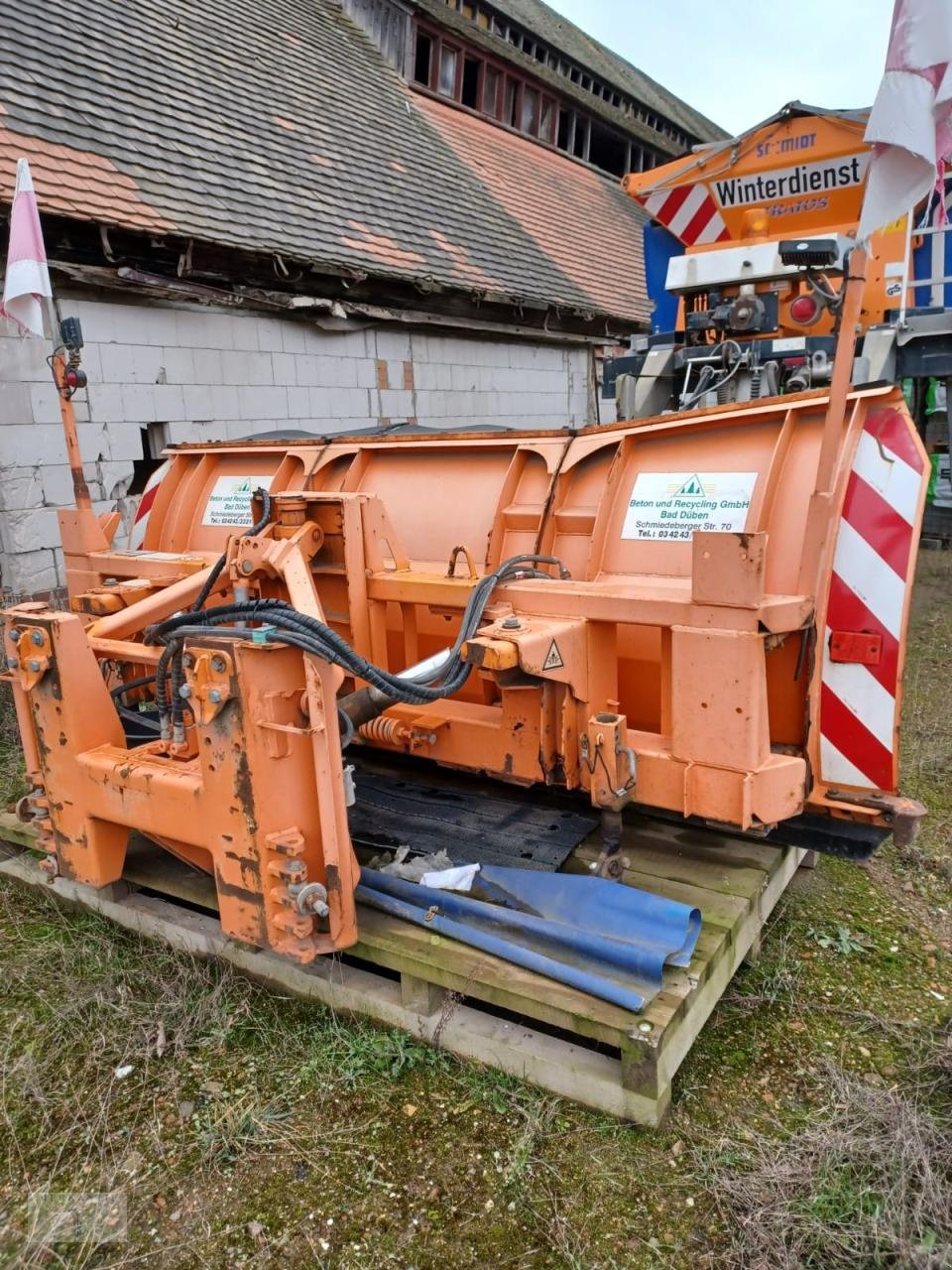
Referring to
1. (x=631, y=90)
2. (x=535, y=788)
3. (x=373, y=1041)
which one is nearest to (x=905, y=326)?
(x=535, y=788)

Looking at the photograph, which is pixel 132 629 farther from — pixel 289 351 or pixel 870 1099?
pixel 289 351

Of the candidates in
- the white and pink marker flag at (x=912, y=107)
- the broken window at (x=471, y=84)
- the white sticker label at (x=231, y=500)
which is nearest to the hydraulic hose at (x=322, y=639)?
the white sticker label at (x=231, y=500)

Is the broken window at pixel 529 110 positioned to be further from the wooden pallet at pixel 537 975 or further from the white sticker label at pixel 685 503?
the wooden pallet at pixel 537 975

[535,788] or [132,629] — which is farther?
[535,788]

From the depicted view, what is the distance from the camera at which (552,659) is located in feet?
8.45

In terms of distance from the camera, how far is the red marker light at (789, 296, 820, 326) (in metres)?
5.39

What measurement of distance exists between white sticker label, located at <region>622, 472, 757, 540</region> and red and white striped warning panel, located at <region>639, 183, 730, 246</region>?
14.5 feet

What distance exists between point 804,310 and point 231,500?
367 centimetres

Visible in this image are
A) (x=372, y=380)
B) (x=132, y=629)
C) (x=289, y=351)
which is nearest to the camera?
(x=132, y=629)

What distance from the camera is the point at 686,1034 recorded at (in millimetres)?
2354

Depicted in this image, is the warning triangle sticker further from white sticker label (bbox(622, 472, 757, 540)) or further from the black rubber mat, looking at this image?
the black rubber mat

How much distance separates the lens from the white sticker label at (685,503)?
2787 millimetres

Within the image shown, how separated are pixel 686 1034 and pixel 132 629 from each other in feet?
7.33

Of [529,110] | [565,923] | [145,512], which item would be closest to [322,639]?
[565,923]
